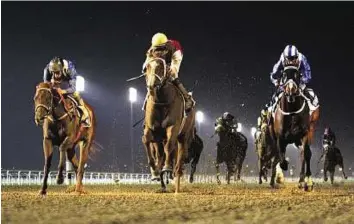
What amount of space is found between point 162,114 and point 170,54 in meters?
1.42

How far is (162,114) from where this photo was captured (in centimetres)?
1478

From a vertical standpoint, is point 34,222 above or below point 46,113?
below

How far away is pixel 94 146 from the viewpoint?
19.0 meters

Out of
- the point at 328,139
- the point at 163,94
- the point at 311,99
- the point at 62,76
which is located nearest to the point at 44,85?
the point at 62,76

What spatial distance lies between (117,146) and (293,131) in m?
71.5

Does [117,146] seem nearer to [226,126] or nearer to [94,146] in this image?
[226,126]

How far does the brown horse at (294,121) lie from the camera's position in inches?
629

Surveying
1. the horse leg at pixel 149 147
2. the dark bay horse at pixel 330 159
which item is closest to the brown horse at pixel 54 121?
the horse leg at pixel 149 147

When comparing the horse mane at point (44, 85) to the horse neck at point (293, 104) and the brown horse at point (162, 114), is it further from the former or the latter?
the horse neck at point (293, 104)

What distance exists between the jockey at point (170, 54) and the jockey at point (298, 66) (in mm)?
2512

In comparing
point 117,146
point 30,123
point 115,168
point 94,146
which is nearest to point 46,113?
point 94,146

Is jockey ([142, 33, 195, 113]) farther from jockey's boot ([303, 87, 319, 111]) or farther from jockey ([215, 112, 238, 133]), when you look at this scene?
jockey ([215, 112, 238, 133])

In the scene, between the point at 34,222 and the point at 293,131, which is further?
the point at 293,131

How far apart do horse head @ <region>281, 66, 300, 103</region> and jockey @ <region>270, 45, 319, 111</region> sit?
0.94ft
